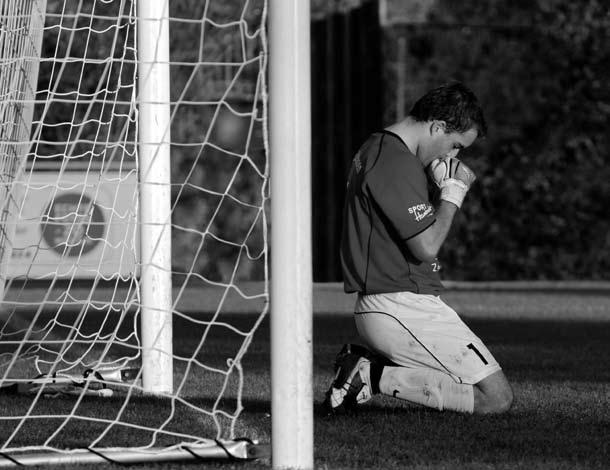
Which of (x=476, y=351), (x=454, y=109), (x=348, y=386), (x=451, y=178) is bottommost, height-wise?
(x=348, y=386)

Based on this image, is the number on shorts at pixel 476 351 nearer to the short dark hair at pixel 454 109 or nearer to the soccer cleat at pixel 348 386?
the soccer cleat at pixel 348 386

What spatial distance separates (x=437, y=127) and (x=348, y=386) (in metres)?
1.09

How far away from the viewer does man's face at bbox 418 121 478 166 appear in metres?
4.95

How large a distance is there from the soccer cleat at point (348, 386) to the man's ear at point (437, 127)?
3.16 feet

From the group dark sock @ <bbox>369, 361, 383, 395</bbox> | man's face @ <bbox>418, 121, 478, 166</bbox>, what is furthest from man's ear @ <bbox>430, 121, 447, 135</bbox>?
dark sock @ <bbox>369, 361, 383, 395</bbox>

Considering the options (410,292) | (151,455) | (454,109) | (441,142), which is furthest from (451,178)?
(151,455)

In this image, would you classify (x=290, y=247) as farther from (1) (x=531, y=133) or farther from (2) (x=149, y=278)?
(1) (x=531, y=133)

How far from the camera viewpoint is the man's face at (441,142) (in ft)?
16.3

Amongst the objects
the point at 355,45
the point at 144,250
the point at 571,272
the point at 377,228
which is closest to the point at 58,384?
the point at 144,250

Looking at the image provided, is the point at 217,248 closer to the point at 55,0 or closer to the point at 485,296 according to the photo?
the point at 55,0

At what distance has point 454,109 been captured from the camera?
16.1 feet

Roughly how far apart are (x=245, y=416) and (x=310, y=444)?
4.32ft

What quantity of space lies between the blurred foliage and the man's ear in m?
14.6

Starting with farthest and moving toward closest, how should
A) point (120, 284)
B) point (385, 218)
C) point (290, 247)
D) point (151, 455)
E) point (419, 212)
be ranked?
point (120, 284)
point (385, 218)
point (419, 212)
point (151, 455)
point (290, 247)
